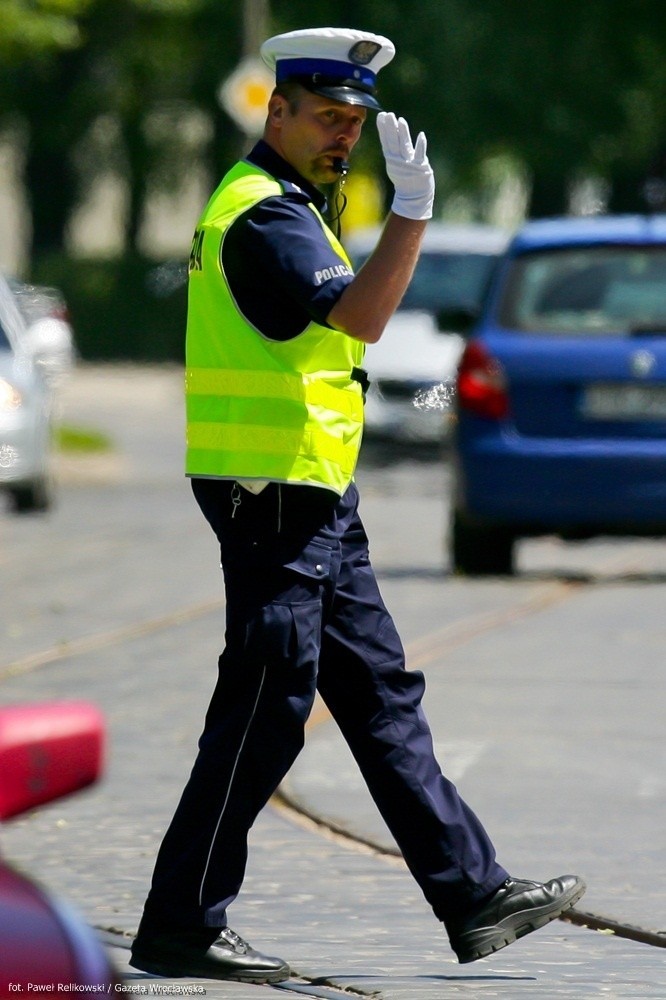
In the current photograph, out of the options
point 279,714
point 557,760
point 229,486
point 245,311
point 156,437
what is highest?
point 245,311

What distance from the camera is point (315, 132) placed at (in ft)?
15.9

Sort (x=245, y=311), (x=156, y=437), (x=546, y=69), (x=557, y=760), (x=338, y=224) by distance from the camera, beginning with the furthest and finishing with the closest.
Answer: (x=546, y=69), (x=156, y=437), (x=557, y=760), (x=338, y=224), (x=245, y=311)

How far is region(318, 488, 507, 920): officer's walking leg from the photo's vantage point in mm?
4941

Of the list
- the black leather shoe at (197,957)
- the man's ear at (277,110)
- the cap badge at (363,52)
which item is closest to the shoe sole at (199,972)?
the black leather shoe at (197,957)

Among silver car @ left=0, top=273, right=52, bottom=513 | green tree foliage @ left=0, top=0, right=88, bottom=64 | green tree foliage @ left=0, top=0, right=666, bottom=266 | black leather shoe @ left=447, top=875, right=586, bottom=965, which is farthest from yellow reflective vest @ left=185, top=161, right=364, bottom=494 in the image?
green tree foliage @ left=0, top=0, right=666, bottom=266

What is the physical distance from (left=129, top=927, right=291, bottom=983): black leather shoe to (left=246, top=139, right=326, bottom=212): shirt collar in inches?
55.1

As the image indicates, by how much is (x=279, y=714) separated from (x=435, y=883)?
0.45 meters

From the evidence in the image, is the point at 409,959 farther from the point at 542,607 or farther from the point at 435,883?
the point at 542,607

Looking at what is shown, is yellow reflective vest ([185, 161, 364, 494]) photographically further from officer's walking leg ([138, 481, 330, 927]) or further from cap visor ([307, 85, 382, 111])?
cap visor ([307, 85, 382, 111])

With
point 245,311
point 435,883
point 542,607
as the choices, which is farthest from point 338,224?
point 542,607

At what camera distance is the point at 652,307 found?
12.4m

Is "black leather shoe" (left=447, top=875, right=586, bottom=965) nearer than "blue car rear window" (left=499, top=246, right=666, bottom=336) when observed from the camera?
Yes

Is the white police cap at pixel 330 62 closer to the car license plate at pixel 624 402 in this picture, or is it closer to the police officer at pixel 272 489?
the police officer at pixel 272 489

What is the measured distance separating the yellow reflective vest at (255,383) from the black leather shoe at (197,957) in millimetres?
865
